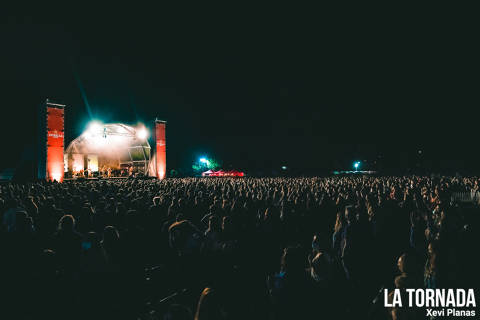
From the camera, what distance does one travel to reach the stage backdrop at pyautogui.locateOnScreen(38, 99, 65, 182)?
83.5 feet

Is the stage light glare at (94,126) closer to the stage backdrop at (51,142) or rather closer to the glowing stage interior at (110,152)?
the glowing stage interior at (110,152)

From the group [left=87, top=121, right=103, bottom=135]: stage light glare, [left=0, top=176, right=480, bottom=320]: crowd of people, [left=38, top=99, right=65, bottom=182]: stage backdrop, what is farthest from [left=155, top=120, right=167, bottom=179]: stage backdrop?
[left=0, top=176, right=480, bottom=320]: crowd of people

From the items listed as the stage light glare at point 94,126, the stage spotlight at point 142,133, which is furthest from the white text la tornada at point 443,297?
the stage spotlight at point 142,133

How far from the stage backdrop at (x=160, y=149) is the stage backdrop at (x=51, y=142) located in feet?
30.8

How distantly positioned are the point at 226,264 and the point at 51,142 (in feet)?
89.1

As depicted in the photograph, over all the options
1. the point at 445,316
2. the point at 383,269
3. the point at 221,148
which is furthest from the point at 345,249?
the point at 221,148

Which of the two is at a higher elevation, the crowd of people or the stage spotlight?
the stage spotlight

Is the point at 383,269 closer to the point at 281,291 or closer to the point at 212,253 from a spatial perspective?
the point at 212,253

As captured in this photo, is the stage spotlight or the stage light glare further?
the stage spotlight

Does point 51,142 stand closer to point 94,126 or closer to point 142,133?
point 94,126

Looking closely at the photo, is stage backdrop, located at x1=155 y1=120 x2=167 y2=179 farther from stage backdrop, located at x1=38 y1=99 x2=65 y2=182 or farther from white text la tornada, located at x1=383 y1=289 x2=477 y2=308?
white text la tornada, located at x1=383 y1=289 x2=477 y2=308

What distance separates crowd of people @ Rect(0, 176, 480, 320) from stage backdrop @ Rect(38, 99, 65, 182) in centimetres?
2028

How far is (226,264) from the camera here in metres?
4.87

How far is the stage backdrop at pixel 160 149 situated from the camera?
33.2m
